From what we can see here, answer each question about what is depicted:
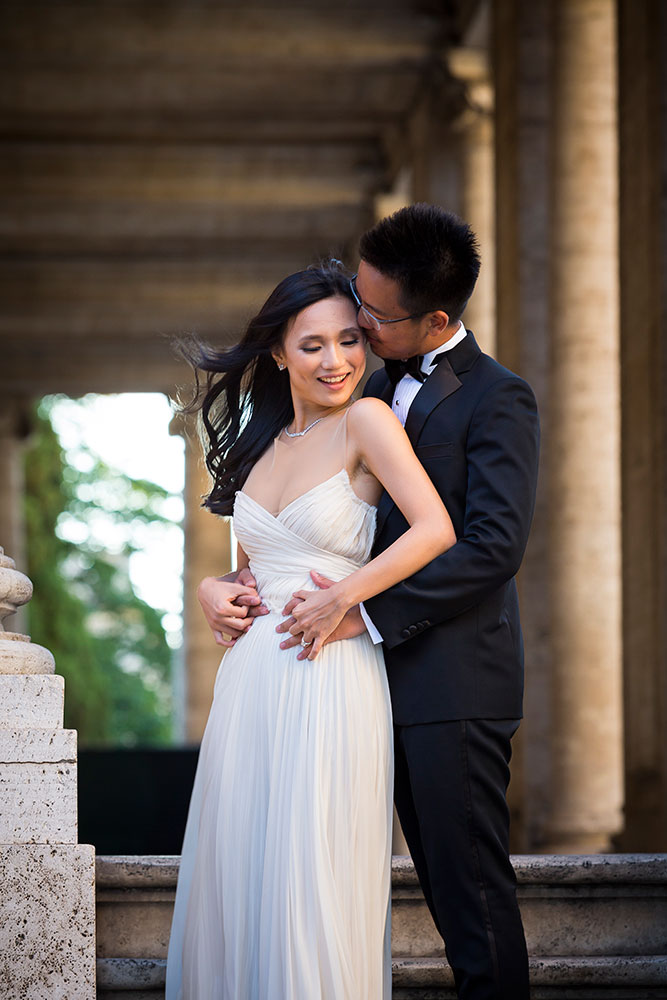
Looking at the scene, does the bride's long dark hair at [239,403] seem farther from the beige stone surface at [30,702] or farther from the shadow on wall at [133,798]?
the shadow on wall at [133,798]

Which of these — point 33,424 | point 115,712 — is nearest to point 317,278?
point 33,424

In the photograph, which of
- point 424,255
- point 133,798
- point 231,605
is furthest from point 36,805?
point 133,798

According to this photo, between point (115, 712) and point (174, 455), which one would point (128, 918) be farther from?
point (115, 712)

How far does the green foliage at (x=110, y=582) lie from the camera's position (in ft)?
144

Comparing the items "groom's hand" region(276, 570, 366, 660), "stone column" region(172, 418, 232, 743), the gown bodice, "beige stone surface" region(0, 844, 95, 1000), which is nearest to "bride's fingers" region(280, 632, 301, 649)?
"groom's hand" region(276, 570, 366, 660)

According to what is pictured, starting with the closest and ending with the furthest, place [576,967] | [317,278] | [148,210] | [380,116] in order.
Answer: [317,278] < [576,967] < [380,116] < [148,210]

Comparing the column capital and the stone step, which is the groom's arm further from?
the column capital

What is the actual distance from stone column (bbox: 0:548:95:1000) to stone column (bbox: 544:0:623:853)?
339 inches

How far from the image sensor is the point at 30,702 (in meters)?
4.68

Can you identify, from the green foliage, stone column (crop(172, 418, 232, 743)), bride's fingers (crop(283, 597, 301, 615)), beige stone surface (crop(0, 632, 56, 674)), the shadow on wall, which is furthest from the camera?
the green foliage

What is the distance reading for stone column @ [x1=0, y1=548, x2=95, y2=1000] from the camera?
4.52 metres

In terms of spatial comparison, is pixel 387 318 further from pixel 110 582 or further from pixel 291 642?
pixel 110 582

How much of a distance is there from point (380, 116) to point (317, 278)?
17015mm

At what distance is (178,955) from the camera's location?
14.8 ft
